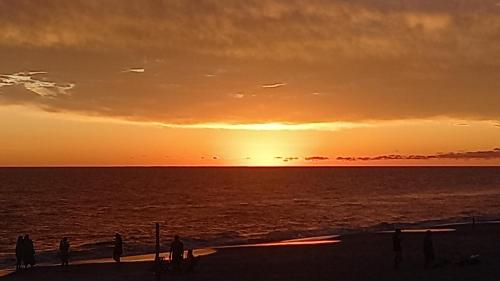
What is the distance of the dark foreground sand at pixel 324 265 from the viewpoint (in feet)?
84.5

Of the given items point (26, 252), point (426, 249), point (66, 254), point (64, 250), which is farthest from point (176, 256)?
point (426, 249)

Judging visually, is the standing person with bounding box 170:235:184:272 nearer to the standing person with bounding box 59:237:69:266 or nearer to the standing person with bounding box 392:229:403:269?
the standing person with bounding box 59:237:69:266

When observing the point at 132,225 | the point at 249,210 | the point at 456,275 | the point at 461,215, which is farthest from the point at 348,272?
the point at 249,210

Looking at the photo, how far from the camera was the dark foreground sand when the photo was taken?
84.5ft

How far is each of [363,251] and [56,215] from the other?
52.8 metres

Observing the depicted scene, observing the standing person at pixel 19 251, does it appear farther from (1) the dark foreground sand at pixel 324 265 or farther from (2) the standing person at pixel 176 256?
(2) the standing person at pixel 176 256

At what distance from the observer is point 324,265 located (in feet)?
96.5

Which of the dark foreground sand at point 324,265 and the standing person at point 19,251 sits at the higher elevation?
the standing person at point 19,251

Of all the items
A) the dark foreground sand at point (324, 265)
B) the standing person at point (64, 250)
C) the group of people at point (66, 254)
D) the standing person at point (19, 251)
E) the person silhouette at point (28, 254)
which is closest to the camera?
the dark foreground sand at point (324, 265)

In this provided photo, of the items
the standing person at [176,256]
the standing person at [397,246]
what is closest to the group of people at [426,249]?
the standing person at [397,246]

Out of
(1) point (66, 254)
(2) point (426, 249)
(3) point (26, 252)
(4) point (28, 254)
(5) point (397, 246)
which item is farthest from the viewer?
(1) point (66, 254)

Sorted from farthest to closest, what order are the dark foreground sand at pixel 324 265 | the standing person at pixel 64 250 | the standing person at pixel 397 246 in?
1. the standing person at pixel 64 250
2. the standing person at pixel 397 246
3. the dark foreground sand at pixel 324 265

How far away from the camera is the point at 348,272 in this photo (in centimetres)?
2700

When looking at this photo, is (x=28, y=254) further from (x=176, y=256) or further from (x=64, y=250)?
(x=176, y=256)
